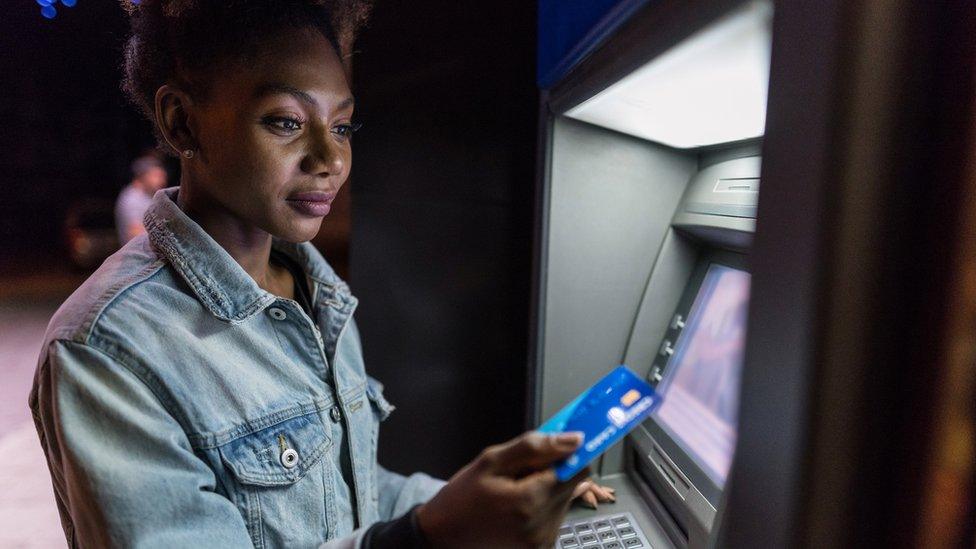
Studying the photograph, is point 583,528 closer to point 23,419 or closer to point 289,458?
point 289,458

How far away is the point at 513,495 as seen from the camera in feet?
1.86

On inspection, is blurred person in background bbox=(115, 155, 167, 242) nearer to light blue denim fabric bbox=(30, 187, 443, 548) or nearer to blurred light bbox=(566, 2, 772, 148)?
light blue denim fabric bbox=(30, 187, 443, 548)

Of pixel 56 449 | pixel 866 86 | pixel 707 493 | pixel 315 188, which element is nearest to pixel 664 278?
pixel 707 493

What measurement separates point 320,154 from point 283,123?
67mm

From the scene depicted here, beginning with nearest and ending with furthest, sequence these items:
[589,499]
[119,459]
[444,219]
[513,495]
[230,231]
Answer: [513,495] → [119,459] → [230,231] → [589,499] → [444,219]

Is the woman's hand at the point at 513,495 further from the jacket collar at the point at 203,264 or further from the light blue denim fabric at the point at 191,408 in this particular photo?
the jacket collar at the point at 203,264

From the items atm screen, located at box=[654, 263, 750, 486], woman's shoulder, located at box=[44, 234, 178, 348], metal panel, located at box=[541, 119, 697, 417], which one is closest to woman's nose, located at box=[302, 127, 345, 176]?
woman's shoulder, located at box=[44, 234, 178, 348]

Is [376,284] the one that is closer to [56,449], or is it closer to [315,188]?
[315,188]

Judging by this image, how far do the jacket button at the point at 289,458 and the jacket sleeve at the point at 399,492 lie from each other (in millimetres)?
344

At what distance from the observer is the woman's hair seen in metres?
0.81

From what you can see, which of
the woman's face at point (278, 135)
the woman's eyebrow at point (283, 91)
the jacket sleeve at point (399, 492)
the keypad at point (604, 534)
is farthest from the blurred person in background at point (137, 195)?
the keypad at point (604, 534)

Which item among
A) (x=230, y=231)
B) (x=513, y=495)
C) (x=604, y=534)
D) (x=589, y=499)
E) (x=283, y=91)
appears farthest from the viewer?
(x=589, y=499)

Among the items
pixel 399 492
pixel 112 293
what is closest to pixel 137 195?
pixel 112 293

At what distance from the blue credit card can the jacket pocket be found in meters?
0.47
